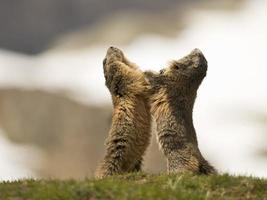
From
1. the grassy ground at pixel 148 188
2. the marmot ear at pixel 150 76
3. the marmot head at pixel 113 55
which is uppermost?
the marmot head at pixel 113 55

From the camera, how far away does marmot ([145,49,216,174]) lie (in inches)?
607

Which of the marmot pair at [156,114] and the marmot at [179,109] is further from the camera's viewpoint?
the marmot pair at [156,114]

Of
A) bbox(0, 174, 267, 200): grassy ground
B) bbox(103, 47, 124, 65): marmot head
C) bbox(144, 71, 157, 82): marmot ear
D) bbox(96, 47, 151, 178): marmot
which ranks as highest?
bbox(103, 47, 124, 65): marmot head

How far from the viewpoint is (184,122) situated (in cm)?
1606

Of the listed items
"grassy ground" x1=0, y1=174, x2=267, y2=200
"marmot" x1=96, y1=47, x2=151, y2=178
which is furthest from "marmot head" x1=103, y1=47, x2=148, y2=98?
"grassy ground" x1=0, y1=174, x2=267, y2=200

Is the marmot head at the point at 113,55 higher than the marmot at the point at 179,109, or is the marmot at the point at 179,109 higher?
Result: the marmot head at the point at 113,55

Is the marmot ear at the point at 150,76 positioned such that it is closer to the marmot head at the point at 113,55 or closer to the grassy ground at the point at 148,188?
the marmot head at the point at 113,55

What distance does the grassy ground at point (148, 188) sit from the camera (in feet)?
37.2

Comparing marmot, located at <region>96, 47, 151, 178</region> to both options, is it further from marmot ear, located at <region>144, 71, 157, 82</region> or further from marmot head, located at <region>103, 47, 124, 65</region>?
marmot head, located at <region>103, 47, 124, 65</region>

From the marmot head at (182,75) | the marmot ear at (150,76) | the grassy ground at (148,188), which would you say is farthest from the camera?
the marmot ear at (150,76)

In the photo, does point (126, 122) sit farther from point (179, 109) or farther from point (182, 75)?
point (182, 75)

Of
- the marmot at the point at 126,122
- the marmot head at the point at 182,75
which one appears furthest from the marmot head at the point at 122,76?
the marmot head at the point at 182,75

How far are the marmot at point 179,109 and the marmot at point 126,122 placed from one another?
0.38m

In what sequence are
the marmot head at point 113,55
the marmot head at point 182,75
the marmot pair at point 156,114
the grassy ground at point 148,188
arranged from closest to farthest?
the grassy ground at point 148,188, the marmot pair at point 156,114, the marmot head at point 182,75, the marmot head at point 113,55
